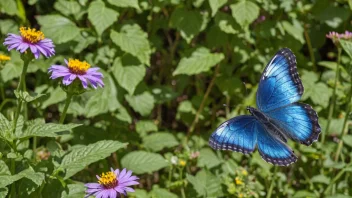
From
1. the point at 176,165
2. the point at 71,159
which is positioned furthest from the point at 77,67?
the point at 176,165

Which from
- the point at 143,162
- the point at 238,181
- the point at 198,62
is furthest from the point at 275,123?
the point at 198,62

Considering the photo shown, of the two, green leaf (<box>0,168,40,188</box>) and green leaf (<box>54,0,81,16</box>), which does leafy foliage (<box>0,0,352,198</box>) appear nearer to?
green leaf (<box>54,0,81,16</box>)

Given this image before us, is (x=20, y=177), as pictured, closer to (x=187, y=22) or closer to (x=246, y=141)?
(x=246, y=141)

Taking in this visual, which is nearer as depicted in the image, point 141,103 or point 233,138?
point 233,138

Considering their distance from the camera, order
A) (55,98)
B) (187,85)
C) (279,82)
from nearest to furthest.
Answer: (279,82) < (55,98) < (187,85)

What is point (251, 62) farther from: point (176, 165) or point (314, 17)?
point (176, 165)

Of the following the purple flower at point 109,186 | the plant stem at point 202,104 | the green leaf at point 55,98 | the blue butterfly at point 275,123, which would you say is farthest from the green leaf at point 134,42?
the purple flower at point 109,186

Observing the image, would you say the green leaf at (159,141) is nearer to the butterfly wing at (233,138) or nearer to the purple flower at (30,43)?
the butterfly wing at (233,138)
